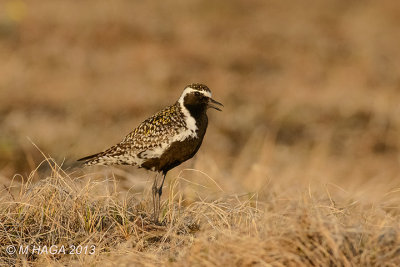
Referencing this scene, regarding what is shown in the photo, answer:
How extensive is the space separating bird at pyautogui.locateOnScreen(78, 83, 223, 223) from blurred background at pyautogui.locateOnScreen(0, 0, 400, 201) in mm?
2266

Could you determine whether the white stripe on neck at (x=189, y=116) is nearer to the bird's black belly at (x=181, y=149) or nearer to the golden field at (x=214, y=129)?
the bird's black belly at (x=181, y=149)

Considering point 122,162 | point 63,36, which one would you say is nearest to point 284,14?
point 63,36

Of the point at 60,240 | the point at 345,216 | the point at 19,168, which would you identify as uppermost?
the point at 345,216

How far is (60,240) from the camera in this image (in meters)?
5.19

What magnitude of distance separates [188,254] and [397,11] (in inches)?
885

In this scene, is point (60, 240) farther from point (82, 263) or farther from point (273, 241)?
point (273, 241)

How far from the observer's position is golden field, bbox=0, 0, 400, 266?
4742 mm

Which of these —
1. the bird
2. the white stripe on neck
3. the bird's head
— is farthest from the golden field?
the bird's head

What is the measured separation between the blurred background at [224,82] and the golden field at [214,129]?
2.3 inches

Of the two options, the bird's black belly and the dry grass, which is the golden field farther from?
the bird's black belly

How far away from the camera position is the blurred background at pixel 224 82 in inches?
464

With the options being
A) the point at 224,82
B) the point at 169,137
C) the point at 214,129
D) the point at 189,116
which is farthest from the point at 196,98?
the point at 224,82

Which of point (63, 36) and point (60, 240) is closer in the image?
point (60, 240)

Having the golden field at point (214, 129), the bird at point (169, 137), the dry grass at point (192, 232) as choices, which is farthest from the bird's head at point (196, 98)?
the dry grass at point (192, 232)
